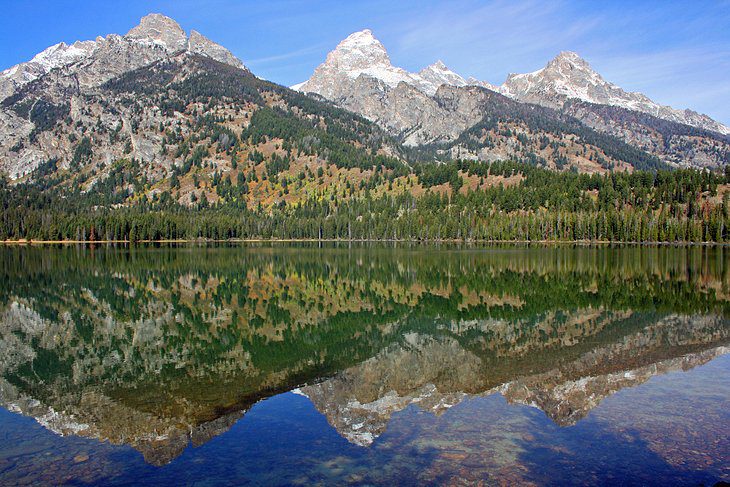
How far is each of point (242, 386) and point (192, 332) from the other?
1183 centimetres

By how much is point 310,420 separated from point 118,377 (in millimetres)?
10100

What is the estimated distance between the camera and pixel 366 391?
20.2m

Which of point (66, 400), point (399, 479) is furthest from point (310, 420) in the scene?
point (66, 400)

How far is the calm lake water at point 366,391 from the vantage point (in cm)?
1358

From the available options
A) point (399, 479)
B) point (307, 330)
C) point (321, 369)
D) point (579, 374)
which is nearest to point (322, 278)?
point (307, 330)

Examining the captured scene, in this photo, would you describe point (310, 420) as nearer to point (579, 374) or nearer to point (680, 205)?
point (579, 374)

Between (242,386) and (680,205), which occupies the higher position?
(680,205)

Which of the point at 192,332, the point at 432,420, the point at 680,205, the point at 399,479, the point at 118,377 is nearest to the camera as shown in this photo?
the point at 399,479

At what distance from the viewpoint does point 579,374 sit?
2162cm

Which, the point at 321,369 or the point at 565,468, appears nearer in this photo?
the point at 565,468

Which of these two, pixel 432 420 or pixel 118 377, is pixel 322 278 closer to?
pixel 118 377

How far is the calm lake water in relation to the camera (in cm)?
1358

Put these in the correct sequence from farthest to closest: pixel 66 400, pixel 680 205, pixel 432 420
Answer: pixel 680 205, pixel 66 400, pixel 432 420

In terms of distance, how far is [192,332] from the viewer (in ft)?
103
